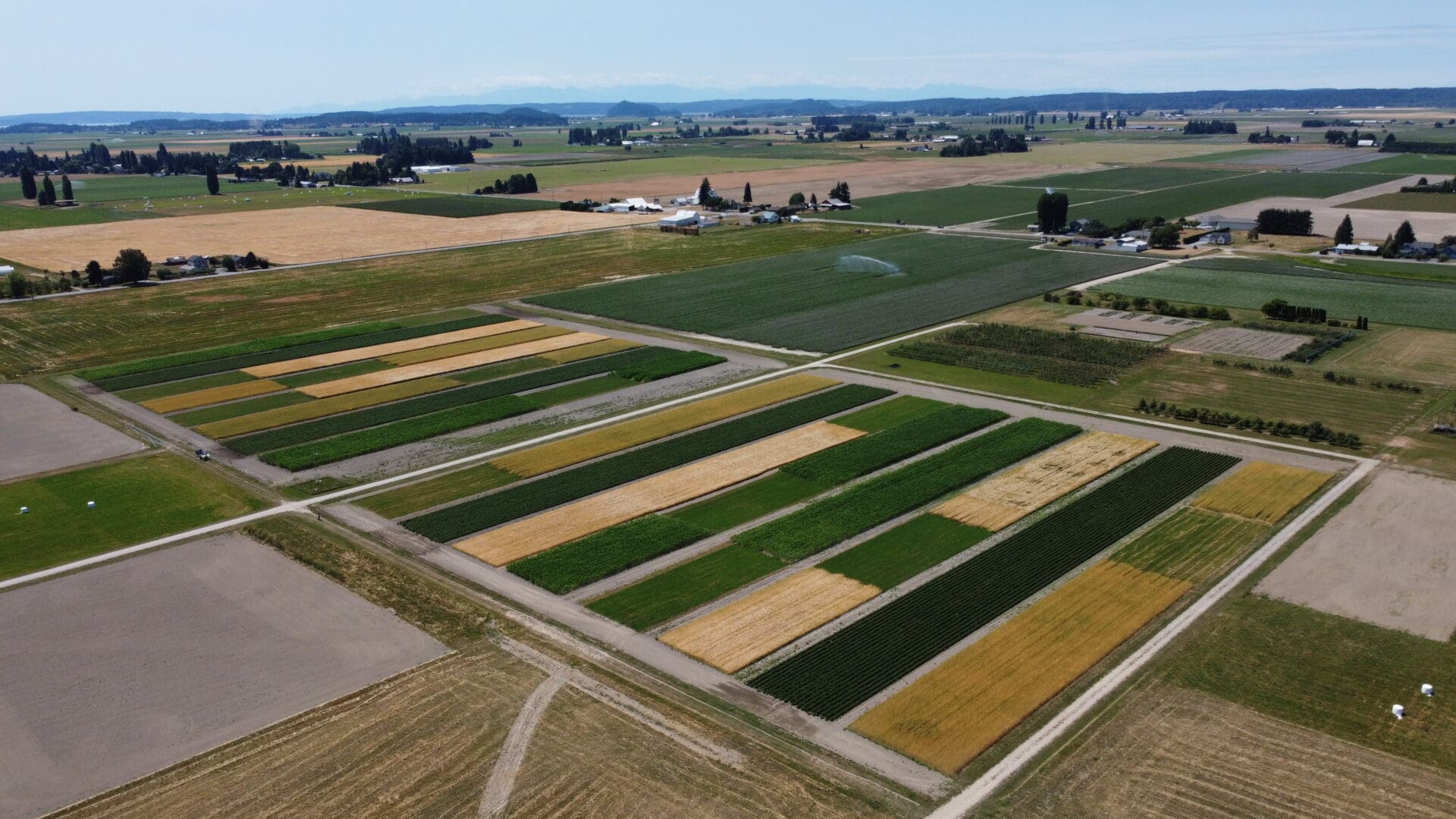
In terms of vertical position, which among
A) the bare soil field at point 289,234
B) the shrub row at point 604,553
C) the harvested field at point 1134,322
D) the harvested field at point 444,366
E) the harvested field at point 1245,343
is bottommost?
the shrub row at point 604,553

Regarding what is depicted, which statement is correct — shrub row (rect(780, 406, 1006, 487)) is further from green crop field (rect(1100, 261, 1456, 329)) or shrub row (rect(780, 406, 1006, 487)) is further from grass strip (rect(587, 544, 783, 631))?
green crop field (rect(1100, 261, 1456, 329))

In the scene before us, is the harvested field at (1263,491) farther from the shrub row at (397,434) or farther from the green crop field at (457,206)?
the green crop field at (457,206)

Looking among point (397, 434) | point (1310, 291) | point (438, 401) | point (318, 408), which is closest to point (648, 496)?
point (397, 434)

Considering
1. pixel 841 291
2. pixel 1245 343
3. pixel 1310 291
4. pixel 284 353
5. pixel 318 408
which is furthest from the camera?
pixel 841 291

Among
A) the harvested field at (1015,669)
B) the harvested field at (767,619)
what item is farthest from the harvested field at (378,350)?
the harvested field at (1015,669)

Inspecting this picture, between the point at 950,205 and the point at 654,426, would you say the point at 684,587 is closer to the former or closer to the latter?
the point at 654,426

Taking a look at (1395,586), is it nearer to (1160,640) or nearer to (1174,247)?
(1160,640)
